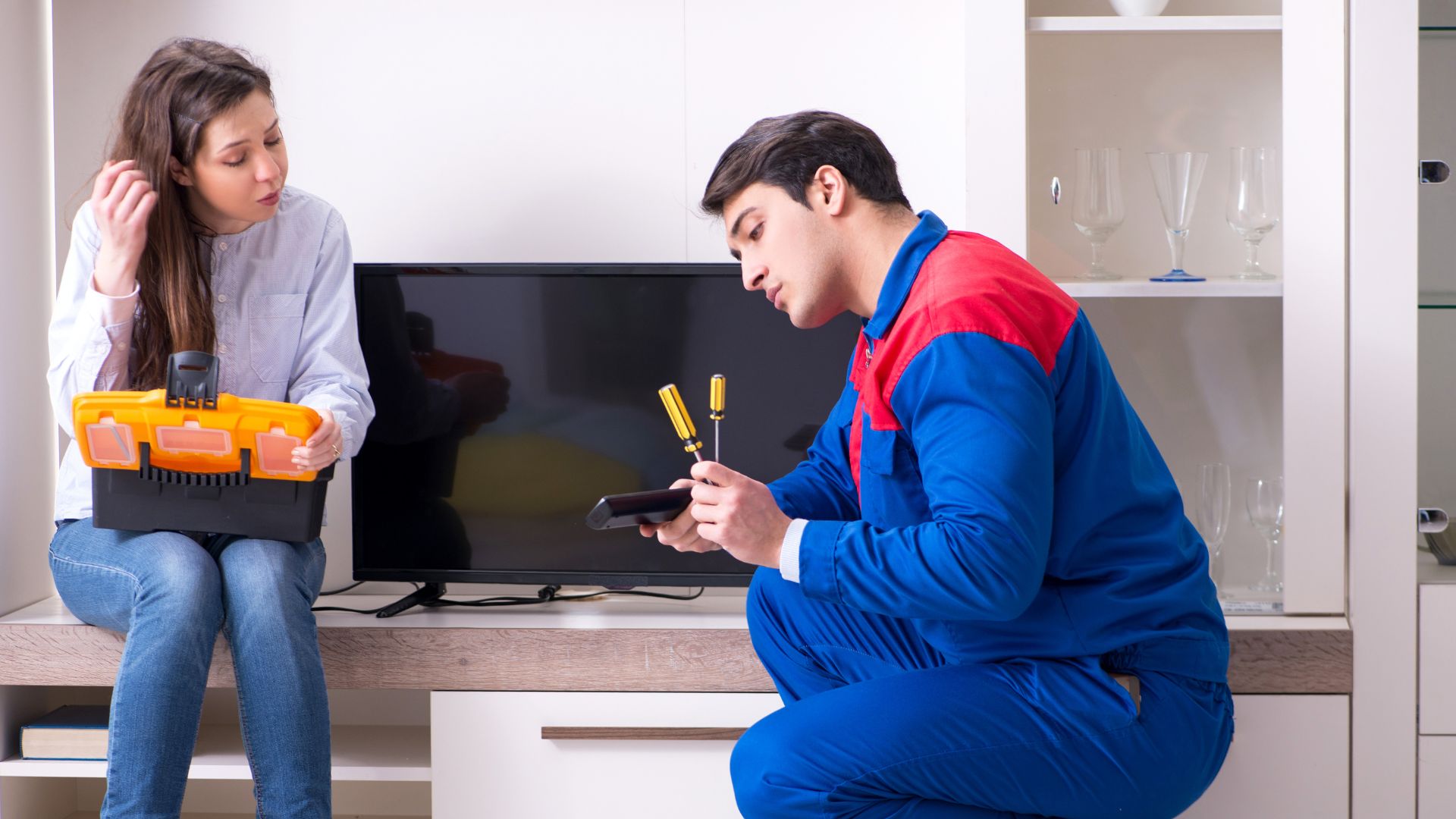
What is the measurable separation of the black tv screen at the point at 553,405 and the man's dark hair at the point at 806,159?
0.68 metres

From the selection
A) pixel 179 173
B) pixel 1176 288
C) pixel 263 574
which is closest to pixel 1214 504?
pixel 1176 288

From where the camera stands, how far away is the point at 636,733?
189 cm

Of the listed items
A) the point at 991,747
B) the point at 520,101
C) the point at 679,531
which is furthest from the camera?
the point at 520,101

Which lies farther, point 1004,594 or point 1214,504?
point 1214,504

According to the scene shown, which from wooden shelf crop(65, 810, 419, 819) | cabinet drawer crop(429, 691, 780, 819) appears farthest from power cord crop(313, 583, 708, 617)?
wooden shelf crop(65, 810, 419, 819)

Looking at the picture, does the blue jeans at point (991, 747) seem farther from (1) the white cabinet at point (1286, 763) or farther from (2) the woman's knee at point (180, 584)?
(2) the woman's knee at point (180, 584)

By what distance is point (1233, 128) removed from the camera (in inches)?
85.5

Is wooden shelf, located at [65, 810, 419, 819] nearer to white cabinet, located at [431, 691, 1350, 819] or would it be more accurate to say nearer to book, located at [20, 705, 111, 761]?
book, located at [20, 705, 111, 761]

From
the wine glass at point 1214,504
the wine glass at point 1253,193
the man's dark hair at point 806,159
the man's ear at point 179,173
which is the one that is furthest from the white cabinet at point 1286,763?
the man's ear at point 179,173

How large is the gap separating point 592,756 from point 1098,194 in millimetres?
1247

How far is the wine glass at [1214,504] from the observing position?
2018 millimetres

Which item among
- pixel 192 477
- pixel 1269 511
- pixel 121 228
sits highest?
pixel 121 228

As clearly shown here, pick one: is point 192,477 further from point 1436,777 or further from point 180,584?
point 1436,777

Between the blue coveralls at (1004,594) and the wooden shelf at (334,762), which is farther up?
the blue coveralls at (1004,594)
